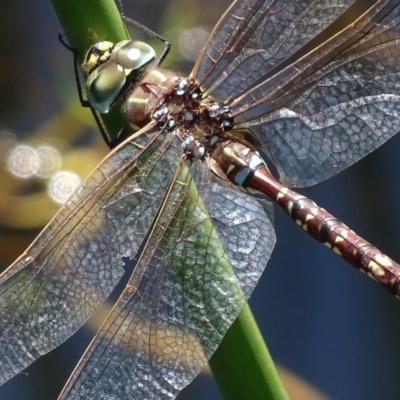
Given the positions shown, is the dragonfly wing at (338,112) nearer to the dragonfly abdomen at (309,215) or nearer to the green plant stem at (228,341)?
the dragonfly abdomen at (309,215)

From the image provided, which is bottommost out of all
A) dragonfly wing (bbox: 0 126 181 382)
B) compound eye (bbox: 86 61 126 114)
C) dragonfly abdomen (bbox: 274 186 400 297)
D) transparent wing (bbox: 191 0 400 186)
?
dragonfly wing (bbox: 0 126 181 382)

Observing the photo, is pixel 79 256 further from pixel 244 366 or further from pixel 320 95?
pixel 320 95

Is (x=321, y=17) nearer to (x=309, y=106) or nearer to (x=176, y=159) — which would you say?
(x=309, y=106)

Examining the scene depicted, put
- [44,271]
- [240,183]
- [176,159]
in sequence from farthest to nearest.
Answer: [240,183] < [176,159] < [44,271]

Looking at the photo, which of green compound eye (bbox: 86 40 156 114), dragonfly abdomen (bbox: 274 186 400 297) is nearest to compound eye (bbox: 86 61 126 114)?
green compound eye (bbox: 86 40 156 114)

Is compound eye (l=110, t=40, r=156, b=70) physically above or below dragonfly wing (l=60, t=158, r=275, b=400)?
above

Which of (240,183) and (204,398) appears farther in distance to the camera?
(204,398)

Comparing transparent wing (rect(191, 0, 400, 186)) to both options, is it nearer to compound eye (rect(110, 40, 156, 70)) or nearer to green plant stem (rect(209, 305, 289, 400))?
compound eye (rect(110, 40, 156, 70))

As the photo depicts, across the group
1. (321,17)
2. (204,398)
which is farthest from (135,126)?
(204,398)
